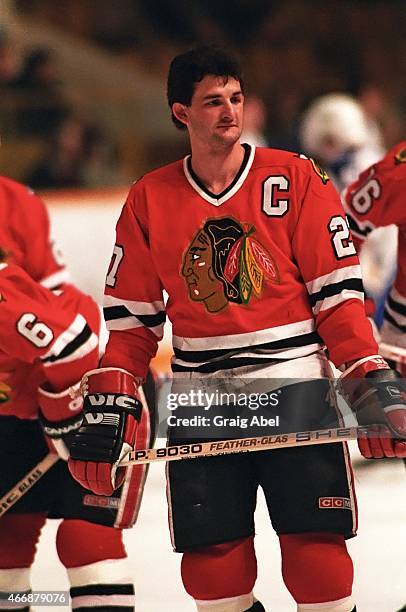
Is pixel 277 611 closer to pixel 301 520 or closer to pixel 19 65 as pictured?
pixel 301 520

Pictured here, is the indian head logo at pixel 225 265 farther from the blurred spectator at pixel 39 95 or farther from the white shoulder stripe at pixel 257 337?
the blurred spectator at pixel 39 95

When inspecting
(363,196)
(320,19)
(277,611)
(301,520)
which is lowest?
(277,611)

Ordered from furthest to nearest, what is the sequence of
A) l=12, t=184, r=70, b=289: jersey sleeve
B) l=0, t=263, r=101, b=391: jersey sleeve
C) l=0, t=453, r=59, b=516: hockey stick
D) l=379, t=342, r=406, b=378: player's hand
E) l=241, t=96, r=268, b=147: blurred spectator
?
l=241, t=96, r=268, b=147: blurred spectator → l=12, t=184, r=70, b=289: jersey sleeve → l=379, t=342, r=406, b=378: player's hand → l=0, t=453, r=59, b=516: hockey stick → l=0, t=263, r=101, b=391: jersey sleeve

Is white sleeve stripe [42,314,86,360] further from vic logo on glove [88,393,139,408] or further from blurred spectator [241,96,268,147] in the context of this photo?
blurred spectator [241,96,268,147]

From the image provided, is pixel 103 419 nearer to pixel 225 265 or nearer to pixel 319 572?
pixel 225 265

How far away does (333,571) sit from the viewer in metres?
2.04

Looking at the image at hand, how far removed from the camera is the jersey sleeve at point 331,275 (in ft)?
6.78

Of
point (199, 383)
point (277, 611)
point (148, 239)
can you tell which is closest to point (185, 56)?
point (148, 239)

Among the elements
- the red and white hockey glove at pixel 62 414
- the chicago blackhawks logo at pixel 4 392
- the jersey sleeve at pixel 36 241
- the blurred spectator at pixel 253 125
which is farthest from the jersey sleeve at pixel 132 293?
the blurred spectator at pixel 253 125

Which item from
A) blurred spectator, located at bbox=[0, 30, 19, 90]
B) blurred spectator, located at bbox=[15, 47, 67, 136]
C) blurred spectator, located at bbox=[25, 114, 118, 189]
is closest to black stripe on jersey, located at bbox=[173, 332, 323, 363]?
blurred spectator, located at bbox=[25, 114, 118, 189]

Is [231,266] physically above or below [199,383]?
above

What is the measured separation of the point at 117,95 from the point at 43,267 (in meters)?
4.96

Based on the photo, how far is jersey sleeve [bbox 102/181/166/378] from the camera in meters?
2.18

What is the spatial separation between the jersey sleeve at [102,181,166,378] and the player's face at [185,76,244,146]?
0.16m
